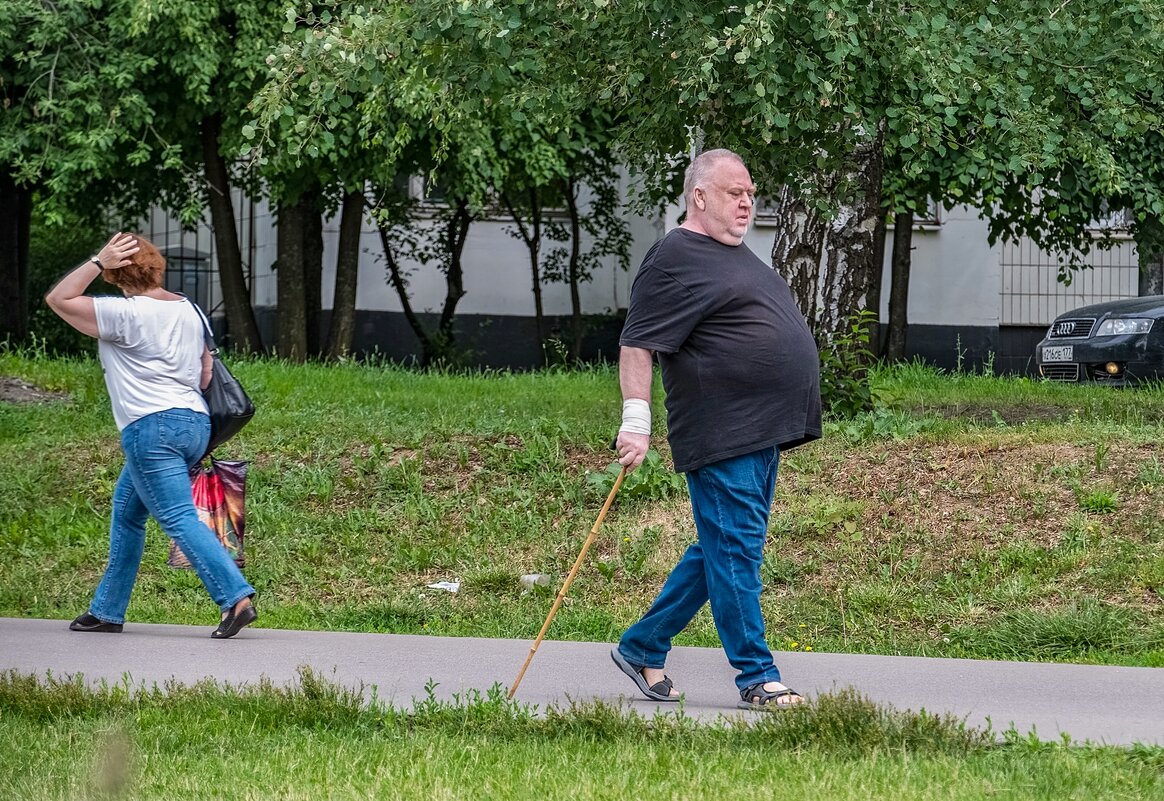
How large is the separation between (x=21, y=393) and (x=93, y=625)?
261 inches

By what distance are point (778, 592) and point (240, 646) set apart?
2686 millimetres

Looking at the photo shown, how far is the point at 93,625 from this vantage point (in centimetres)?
738

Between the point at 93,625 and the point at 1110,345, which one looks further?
the point at 1110,345

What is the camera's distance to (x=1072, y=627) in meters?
6.98

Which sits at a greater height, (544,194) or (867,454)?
(544,194)

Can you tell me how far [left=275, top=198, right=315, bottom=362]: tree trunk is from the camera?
64.3ft

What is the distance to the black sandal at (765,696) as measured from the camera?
17.1ft

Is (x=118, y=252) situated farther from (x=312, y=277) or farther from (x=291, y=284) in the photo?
(x=312, y=277)

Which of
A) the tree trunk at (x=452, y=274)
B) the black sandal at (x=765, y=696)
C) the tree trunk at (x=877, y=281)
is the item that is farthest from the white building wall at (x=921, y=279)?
the black sandal at (x=765, y=696)

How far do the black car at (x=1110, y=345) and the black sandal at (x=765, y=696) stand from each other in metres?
10.3

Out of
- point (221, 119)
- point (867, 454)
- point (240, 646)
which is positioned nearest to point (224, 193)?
point (221, 119)

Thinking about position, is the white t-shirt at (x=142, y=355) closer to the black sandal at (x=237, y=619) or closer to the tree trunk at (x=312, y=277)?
the black sandal at (x=237, y=619)

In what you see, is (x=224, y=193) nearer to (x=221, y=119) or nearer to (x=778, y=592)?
(x=221, y=119)

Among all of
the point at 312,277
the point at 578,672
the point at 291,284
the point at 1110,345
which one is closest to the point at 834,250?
the point at 1110,345
